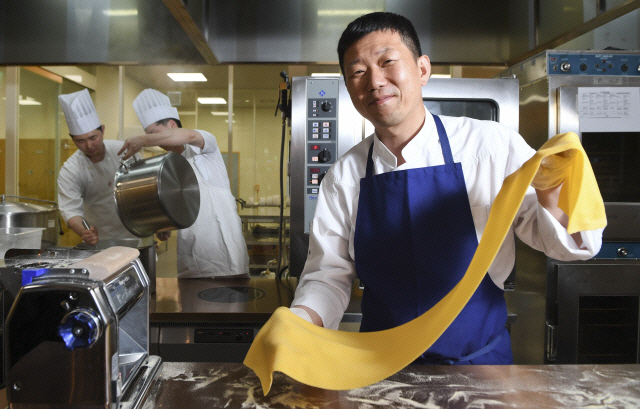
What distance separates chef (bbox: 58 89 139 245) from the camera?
8.41 ft

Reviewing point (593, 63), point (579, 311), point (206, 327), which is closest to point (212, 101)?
point (206, 327)

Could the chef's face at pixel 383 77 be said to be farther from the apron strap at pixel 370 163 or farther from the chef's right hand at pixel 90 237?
the chef's right hand at pixel 90 237

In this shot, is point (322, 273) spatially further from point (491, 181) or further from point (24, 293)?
point (24, 293)

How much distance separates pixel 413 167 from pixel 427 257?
260mm

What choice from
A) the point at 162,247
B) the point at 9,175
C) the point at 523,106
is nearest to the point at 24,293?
the point at 523,106

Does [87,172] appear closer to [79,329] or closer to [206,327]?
[206,327]

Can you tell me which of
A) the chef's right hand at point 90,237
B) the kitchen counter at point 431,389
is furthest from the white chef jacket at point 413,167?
the chef's right hand at point 90,237

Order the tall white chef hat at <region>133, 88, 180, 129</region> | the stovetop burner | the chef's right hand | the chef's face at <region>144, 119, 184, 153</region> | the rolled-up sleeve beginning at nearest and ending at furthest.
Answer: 1. the rolled-up sleeve
2. the stovetop burner
3. the chef's right hand
4. the chef's face at <region>144, 119, 184, 153</region>
5. the tall white chef hat at <region>133, 88, 180, 129</region>

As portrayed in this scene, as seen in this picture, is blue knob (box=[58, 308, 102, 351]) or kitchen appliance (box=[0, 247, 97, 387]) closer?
blue knob (box=[58, 308, 102, 351])

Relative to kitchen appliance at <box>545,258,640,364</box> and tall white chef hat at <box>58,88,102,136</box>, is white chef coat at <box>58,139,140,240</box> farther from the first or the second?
kitchen appliance at <box>545,258,640,364</box>

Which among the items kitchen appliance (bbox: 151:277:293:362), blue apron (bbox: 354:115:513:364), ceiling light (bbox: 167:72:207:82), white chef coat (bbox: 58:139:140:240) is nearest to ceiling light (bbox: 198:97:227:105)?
ceiling light (bbox: 167:72:207:82)

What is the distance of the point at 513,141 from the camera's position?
3.77ft

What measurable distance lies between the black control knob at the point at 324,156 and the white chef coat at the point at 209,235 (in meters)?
0.84

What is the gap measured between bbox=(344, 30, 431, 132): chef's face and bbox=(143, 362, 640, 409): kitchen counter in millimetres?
636
